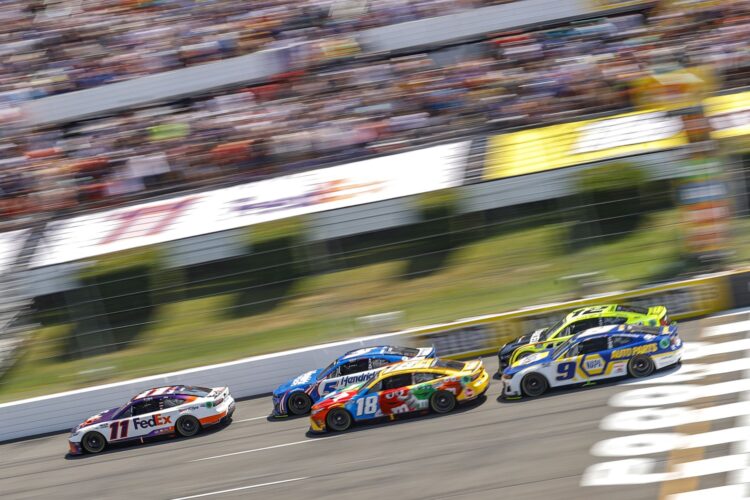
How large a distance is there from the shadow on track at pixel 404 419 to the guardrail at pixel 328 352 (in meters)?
3.16

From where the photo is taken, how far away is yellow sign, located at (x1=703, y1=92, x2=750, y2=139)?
2092cm

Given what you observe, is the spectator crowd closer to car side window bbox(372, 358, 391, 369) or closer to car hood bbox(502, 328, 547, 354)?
car hood bbox(502, 328, 547, 354)

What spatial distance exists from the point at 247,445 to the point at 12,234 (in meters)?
11.5

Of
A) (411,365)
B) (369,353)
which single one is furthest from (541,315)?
(411,365)

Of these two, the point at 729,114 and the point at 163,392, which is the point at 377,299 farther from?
the point at 729,114

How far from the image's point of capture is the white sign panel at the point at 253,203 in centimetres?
2180

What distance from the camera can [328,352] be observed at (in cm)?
1939

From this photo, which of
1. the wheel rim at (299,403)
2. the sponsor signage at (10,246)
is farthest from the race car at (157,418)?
the sponsor signage at (10,246)

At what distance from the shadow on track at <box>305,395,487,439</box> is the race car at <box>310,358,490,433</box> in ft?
0.32

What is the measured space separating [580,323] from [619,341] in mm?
1585

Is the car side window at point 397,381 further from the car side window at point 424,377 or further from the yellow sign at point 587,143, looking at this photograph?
the yellow sign at point 587,143

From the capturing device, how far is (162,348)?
2072cm

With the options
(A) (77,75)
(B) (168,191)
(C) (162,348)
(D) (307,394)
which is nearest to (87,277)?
(C) (162,348)

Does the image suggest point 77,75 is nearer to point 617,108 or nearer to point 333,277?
point 333,277
